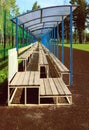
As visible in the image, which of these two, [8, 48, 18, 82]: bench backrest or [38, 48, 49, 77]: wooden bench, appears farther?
[38, 48, 49, 77]: wooden bench

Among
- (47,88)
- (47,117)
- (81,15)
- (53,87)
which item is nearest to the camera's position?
(47,117)

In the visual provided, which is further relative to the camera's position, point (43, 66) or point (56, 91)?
point (43, 66)

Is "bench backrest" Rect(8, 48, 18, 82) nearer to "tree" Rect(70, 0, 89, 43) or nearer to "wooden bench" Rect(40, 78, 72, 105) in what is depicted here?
"wooden bench" Rect(40, 78, 72, 105)

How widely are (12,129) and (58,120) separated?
986mm

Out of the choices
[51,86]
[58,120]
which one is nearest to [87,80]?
[51,86]

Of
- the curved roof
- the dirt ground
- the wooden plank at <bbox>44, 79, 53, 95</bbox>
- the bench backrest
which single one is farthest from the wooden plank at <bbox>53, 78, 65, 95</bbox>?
the curved roof

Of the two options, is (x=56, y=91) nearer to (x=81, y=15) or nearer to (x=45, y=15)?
(x=45, y=15)

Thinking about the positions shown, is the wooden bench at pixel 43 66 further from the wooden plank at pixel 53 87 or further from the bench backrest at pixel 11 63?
the bench backrest at pixel 11 63

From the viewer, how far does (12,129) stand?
5777mm

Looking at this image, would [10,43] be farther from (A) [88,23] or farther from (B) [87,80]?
(A) [88,23]

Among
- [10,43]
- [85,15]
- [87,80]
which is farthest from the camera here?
[85,15]

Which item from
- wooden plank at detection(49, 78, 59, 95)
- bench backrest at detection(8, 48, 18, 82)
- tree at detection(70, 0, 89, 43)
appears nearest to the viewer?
wooden plank at detection(49, 78, 59, 95)

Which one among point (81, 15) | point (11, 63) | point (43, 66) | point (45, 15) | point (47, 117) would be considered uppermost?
point (81, 15)

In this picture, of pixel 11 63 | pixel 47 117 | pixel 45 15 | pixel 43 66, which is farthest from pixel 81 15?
pixel 47 117
